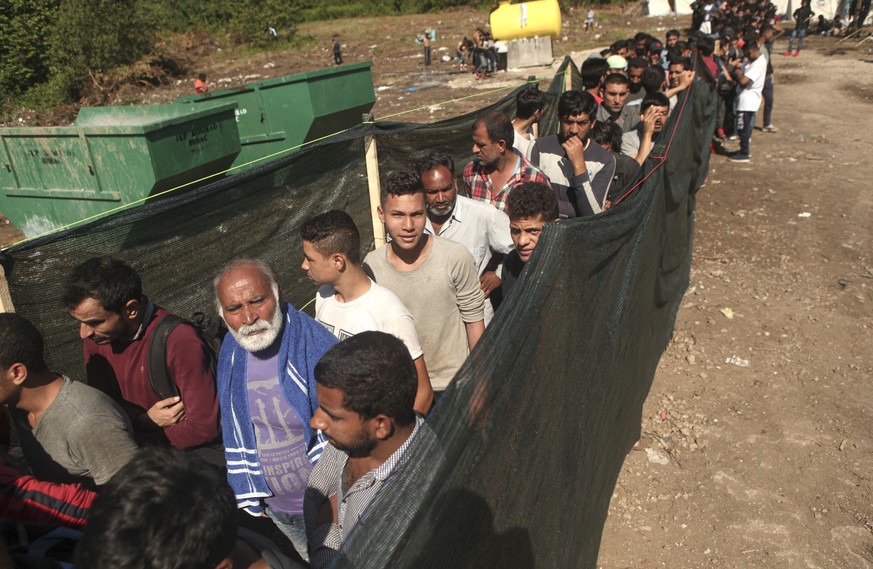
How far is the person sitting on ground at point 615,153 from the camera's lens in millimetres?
4680

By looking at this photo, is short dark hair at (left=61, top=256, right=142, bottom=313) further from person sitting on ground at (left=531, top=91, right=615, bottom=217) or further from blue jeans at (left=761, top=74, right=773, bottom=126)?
blue jeans at (left=761, top=74, right=773, bottom=126)

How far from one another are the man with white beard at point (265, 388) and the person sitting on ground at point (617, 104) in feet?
14.3

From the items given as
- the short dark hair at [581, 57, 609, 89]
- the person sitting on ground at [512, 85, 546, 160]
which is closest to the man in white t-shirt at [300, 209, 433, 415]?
the person sitting on ground at [512, 85, 546, 160]

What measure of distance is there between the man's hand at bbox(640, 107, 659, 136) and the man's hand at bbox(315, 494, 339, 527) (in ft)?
14.2

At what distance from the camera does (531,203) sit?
3.10 meters

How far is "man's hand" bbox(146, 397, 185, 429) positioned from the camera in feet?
8.64

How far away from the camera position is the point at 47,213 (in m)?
7.01

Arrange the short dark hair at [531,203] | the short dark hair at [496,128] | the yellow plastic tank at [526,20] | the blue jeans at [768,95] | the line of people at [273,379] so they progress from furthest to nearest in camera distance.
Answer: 1. the yellow plastic tank at [526,20]
2. the blue jeans at [768,95]
3. the short dark hair at [496,128]
4. the short dark hair at [531,203]
5. the line of people at [273,379]

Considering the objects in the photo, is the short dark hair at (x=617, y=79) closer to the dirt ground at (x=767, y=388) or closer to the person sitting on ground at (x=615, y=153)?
the person sitting on ground at (x=615, y=153)

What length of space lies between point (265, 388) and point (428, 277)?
40.3 inches

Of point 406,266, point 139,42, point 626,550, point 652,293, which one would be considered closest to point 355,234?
point 406,266

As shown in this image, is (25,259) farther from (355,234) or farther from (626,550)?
(626,550)

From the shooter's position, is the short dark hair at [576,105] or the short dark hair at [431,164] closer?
the short dark hair at [431,164]

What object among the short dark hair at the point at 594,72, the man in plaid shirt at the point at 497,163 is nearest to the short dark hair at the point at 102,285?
the man in plaid shirt at the point at 497,163
